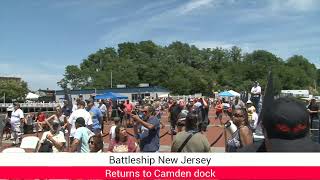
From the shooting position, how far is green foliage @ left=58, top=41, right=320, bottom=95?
128625 millimetres

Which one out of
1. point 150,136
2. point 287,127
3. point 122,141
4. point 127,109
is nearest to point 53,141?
point 122,141

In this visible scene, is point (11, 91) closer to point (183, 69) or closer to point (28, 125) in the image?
point (183, 69)

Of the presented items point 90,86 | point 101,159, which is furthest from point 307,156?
point 90,86

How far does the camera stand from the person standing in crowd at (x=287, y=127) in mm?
2615

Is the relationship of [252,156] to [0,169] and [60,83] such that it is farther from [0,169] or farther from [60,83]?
[60,83]

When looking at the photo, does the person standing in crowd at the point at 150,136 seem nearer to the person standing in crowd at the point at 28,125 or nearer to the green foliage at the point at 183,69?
the person standing in crowd at the point at 28,125

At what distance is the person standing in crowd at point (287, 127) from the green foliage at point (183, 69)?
99.9m

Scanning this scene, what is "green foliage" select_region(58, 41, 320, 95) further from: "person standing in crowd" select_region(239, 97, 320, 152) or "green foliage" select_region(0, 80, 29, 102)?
"person standing in crowd" select_region(239, 97, 320, 152)

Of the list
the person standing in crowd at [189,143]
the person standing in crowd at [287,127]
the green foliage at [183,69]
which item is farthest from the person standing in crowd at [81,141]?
the green foliage at [183,69]

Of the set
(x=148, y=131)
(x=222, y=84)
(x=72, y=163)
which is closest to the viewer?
(x=72, y=163)

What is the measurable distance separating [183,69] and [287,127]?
5132 inches

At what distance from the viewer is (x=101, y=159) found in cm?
283

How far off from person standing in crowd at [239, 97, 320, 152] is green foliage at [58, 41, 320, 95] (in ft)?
328

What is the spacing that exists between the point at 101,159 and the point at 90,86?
128 meters
